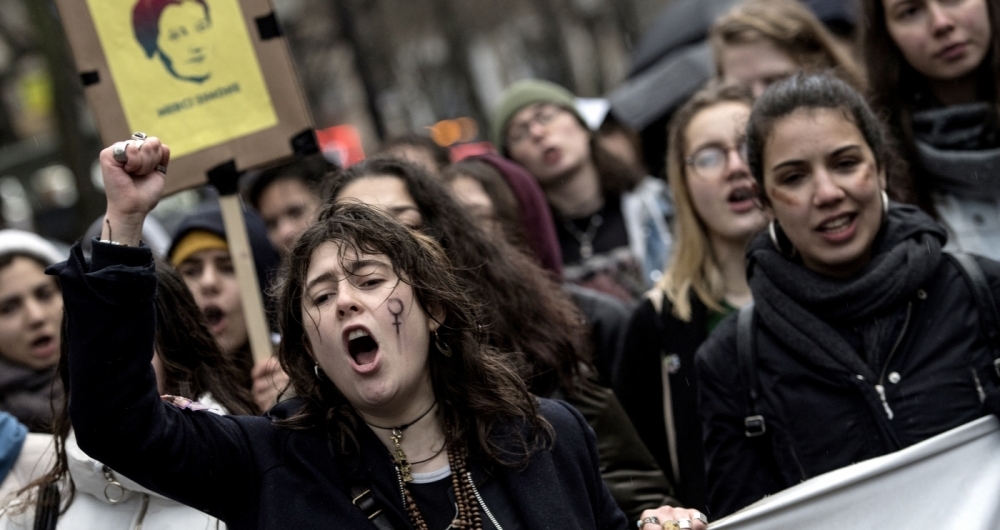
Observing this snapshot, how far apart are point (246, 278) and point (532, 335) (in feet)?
3.37

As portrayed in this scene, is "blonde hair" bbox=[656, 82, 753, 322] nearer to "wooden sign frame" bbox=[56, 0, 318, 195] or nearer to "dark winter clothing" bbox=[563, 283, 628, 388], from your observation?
"dark winter clothing" bbox=[563, 283, 628, 388]

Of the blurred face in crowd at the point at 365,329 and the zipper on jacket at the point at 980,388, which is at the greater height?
the blurred face in crowd at the point at 365,329

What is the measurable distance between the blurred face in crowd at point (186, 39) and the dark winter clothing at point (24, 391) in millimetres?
1182

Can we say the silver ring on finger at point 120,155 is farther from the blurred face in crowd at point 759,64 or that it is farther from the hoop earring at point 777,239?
the blurred face in crowd at point 759,64

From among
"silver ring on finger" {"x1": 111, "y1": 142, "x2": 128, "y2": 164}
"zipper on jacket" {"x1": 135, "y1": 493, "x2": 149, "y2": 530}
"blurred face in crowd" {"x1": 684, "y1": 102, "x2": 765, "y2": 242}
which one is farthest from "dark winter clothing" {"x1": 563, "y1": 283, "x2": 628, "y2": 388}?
"silver ring on finger" {"x1": 111, "y1": 142, "x2": 128, "y2": 164}

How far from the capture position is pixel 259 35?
4.51 metres

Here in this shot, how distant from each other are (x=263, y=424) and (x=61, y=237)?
17113mm

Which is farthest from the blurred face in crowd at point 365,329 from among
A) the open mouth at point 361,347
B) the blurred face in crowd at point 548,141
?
the blurred face in crowd at point 548,141

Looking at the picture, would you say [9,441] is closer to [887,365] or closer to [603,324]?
[603,324]

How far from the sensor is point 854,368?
352cm

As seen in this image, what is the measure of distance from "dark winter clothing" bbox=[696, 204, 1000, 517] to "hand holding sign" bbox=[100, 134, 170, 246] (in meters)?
1.75

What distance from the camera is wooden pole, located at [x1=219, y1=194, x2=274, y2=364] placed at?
4465 millimetres

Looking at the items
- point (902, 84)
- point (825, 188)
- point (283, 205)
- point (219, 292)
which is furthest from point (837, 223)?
point (283, 205)

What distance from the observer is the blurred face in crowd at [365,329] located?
308 centimetres
